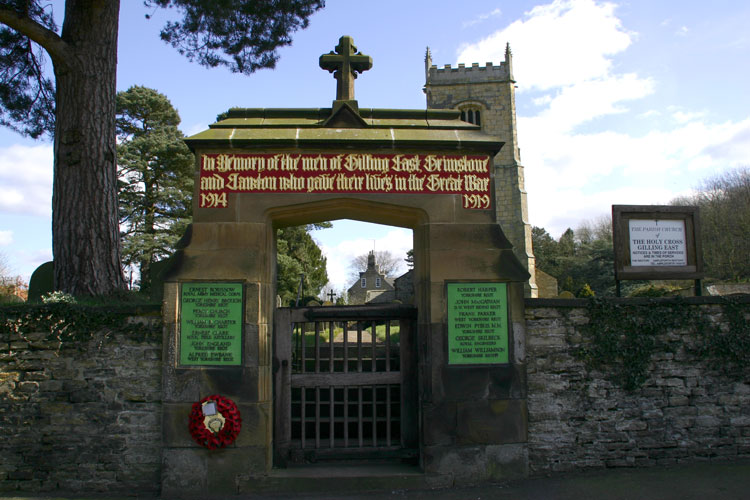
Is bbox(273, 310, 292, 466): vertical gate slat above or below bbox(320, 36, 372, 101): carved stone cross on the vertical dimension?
below

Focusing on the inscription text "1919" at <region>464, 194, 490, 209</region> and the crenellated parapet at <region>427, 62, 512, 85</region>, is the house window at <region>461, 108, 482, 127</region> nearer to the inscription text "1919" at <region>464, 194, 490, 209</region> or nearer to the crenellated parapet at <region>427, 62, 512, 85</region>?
the crenellated parapet at <region>427, 62, 512, 85</region>

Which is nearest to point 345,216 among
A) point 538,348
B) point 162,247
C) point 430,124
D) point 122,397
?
point 430,124

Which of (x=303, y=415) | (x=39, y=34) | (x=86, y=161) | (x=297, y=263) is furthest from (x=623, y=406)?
(x=297, y=263)

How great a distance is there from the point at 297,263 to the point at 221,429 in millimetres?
20226

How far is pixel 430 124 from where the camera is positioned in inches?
238

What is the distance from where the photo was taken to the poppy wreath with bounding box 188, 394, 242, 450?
521cm

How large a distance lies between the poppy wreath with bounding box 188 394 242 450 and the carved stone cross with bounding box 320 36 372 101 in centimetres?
372

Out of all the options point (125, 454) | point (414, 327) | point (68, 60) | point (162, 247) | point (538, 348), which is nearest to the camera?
point (125, 454)

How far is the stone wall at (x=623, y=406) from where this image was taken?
5.64m

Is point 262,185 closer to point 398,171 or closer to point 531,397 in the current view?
point 398,171

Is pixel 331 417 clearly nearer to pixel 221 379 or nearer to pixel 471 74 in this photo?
pixel 221 379

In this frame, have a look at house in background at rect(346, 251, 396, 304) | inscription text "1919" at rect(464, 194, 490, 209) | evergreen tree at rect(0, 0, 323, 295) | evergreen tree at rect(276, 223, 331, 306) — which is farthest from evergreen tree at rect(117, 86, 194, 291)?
house in background at rect(346, 251, 396, 304)

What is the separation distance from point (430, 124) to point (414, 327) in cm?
241

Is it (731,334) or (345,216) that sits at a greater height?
(345,216)
